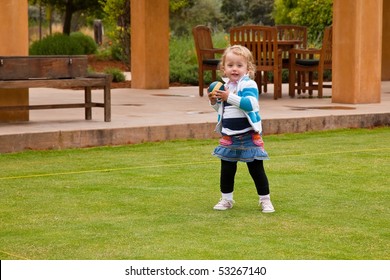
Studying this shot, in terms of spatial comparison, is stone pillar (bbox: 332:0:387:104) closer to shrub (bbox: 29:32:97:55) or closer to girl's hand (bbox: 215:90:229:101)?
girl's hand (bbox: 215:90:229:101)

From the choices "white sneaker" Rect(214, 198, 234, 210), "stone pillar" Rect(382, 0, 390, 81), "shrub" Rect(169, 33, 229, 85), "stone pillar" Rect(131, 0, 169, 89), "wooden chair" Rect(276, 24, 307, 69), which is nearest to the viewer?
"white sneaker" Rect(214, 198, 234, 210)

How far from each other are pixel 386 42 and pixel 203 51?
18.7 ft

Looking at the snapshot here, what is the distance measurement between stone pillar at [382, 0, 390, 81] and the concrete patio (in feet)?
14.6

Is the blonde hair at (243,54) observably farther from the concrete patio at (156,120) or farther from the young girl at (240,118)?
the concrete patio at (156,120)

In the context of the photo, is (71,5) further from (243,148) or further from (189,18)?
(243,148)

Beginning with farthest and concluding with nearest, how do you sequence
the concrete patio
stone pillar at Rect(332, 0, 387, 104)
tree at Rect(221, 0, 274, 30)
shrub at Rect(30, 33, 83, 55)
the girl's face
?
1. tree at Rect(221, 0, 274, 30)
2. shrub at Rect(30, 33, 83, 55)
3. stone pillar at Rect(332, 0, 387, 104)
4. the concrete patio
5. the girl's face

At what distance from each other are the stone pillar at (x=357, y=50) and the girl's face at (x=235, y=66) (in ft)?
26.0

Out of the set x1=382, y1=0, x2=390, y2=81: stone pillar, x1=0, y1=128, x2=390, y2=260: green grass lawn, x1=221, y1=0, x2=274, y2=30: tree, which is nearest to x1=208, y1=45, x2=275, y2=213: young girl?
x1=0, y1=128, x2=390, y2=260: green grass lawn

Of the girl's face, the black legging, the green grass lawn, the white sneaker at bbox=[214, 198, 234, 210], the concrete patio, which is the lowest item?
the green grass lawn

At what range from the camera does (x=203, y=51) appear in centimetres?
1730

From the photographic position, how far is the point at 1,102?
12570mm

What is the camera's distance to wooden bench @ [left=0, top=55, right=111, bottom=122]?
38.7 feet

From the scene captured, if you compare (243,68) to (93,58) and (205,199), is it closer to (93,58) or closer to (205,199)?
(205,199)

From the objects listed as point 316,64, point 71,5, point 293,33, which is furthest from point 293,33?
point 71,5
